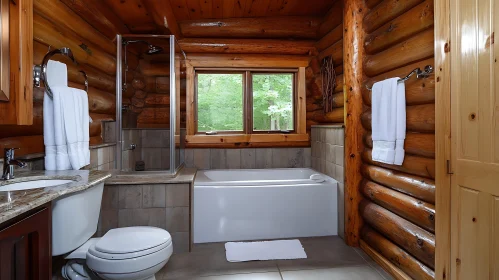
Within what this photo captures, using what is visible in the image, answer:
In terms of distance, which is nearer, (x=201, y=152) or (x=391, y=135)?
(x=391, y=135)

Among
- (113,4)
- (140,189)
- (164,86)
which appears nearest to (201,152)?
(164,86)

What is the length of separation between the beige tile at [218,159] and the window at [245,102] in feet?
0.86

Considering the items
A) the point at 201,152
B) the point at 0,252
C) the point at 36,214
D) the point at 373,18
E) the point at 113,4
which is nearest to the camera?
the point at 0,252

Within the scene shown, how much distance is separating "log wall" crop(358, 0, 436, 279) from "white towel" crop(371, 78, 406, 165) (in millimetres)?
66

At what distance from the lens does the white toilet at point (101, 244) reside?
4.83 feet

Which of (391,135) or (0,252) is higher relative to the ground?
(391,135)

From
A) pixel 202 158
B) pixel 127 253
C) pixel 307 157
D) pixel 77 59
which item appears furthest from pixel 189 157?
pixel 127 253

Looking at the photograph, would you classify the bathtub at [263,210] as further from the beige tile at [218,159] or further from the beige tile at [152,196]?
the beige tile at [218,159]

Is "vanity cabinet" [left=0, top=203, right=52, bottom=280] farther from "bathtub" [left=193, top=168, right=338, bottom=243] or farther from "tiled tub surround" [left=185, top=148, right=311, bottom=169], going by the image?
"tiled tub surround" [left=185, top=148, right=311, bottom=169]

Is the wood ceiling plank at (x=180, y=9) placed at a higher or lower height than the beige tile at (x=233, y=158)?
higher

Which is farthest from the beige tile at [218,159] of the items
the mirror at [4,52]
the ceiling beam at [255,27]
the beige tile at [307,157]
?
the mirror at [4,52]

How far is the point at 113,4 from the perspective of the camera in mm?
2895

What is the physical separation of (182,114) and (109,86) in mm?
834

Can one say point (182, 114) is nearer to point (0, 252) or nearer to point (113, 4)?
point (113, 4)
